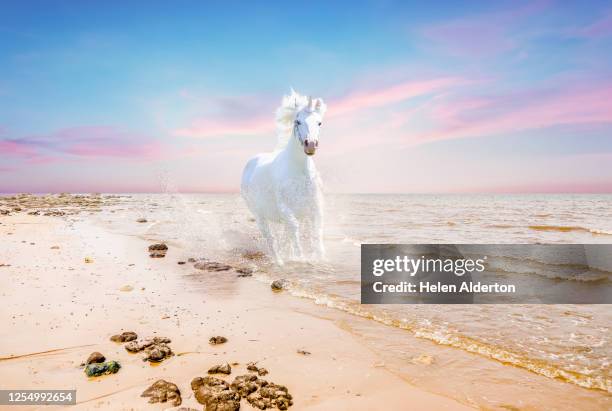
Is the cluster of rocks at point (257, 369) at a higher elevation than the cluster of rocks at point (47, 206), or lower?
lower

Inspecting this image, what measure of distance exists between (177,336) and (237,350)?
2.57 ft

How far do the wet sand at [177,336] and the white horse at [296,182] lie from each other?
75.4 inches

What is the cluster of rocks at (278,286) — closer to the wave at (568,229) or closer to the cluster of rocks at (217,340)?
the cluster of rocks at (217,340)

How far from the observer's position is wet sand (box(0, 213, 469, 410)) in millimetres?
2854

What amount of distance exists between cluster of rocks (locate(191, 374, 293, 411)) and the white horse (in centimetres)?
452

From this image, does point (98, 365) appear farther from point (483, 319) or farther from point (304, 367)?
point (483, 319)

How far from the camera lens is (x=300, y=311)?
500 cm

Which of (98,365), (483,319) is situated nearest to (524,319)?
(483,319)

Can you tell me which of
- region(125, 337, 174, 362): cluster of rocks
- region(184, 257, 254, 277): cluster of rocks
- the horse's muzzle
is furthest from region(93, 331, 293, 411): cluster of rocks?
the horse's muzzle

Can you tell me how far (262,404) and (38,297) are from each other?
433cm

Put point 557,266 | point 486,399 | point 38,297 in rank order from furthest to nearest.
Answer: point 557,266
point 38,297
point 486,399

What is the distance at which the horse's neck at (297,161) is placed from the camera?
760 centimetres

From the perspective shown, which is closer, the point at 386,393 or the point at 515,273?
the point at 386,393

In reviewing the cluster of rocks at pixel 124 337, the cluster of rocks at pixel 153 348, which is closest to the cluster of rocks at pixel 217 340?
the cluster of rocks at pixel 153 348
